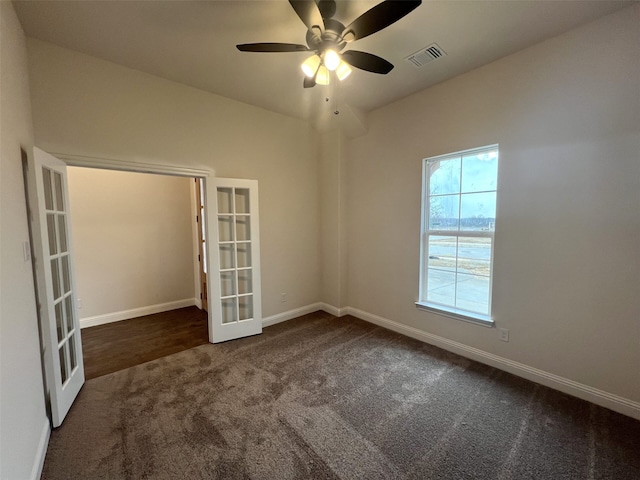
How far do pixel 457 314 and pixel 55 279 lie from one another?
3655 mm

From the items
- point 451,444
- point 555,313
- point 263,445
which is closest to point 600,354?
point 555,313

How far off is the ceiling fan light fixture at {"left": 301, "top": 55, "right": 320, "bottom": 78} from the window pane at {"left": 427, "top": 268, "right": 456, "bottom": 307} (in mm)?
2421

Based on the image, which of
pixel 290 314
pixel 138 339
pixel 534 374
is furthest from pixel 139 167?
pixel 534 374

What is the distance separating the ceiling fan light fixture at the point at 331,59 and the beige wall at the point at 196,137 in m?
1.83

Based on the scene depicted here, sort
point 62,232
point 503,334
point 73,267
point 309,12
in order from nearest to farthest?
point 309,12, point 62,232, point 73,267, point 503,334

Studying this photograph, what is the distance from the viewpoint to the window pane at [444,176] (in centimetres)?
286

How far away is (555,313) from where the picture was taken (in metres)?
2.22

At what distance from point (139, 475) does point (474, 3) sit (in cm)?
366

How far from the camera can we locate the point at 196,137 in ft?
9.82

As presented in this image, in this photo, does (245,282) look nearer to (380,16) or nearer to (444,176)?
(444,176)

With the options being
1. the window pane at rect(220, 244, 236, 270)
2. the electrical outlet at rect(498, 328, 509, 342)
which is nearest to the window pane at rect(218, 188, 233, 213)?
the window pane at rect(220, 244, 236, 270)

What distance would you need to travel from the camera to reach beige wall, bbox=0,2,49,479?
1.25 meters

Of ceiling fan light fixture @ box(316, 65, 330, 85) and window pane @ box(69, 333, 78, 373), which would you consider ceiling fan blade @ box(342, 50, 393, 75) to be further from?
window pane @ box(69, 333, 78, 373)

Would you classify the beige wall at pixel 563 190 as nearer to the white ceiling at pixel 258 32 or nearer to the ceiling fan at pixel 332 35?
the white ceiling at pixel 258 32
